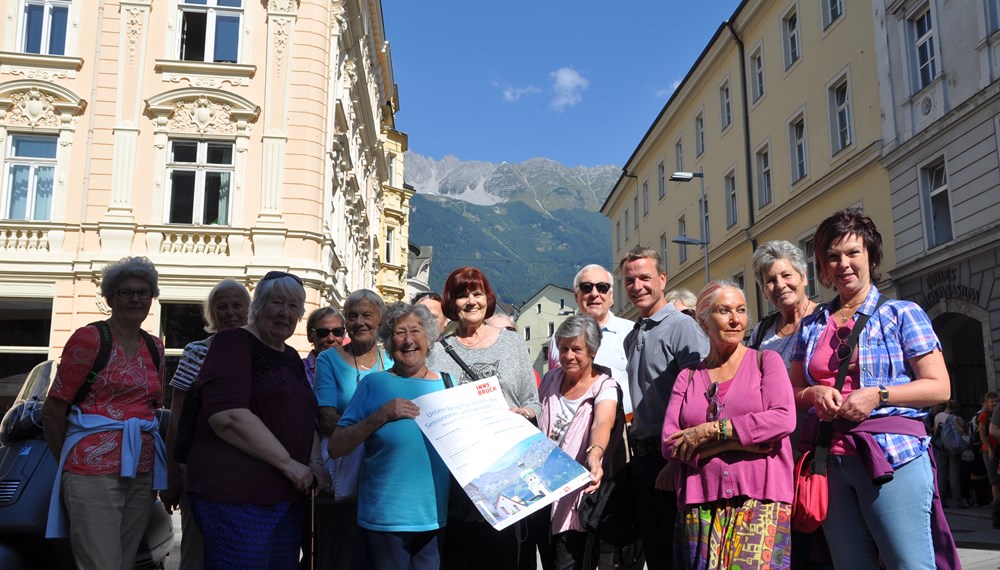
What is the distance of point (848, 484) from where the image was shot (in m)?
3.33

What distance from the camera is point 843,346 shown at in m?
3.41

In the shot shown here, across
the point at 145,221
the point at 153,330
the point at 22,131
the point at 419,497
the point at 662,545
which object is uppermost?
the point at 22,131

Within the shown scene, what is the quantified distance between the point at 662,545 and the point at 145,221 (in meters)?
15.8

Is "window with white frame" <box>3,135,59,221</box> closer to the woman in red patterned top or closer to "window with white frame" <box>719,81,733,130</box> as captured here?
the woman in red patterned top

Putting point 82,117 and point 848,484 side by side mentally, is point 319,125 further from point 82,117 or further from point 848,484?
point 848,484

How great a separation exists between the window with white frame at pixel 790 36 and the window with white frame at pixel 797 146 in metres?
1.97

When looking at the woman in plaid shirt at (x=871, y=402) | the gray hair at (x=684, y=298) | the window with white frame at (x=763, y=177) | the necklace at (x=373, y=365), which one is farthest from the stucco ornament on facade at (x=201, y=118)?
the window with white frame at (x=763, y=177)

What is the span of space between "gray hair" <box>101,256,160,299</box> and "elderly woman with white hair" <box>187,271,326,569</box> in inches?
35.0

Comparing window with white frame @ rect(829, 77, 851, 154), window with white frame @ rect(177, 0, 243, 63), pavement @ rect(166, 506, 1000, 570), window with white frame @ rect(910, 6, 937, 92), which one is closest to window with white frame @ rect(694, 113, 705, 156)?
window with white frame @ rect(829, 77, 851, 154)

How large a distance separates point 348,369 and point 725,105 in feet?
92.9

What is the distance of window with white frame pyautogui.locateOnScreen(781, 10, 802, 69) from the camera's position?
79.3 feet

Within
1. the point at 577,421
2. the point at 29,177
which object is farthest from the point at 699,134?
the point at 577,421

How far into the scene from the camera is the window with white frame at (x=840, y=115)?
20844 millimetres

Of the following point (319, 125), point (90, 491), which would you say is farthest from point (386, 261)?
point (90, 491)
